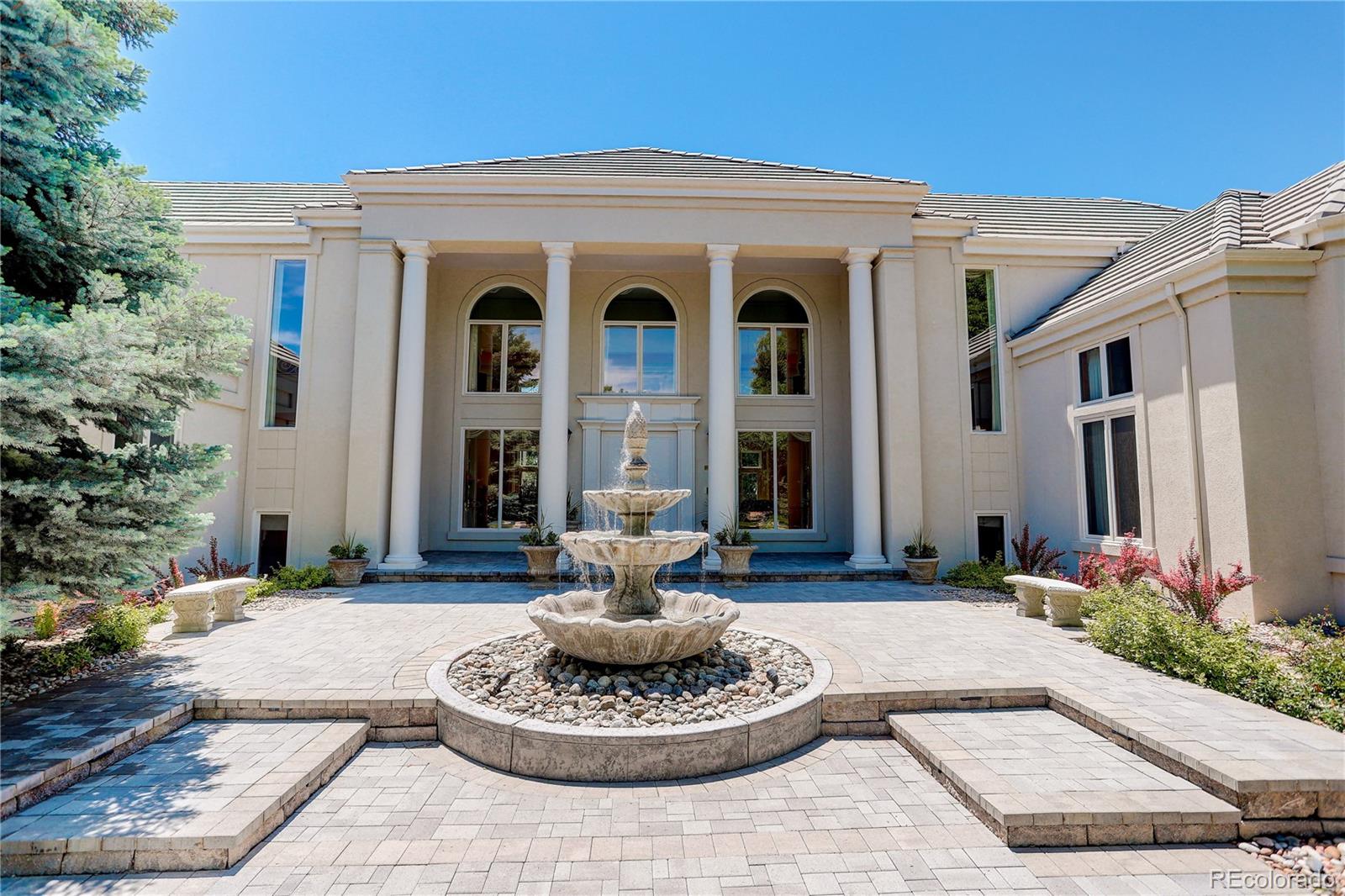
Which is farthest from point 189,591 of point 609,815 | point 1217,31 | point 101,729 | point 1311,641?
point 1217,31

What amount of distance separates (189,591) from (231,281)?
8.03 meters

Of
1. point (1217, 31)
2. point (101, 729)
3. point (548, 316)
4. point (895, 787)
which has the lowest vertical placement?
point (895, 787)

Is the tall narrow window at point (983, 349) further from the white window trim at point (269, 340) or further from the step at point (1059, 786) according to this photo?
the white window trim at point (269, 340)

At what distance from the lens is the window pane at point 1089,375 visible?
9938 millimetres

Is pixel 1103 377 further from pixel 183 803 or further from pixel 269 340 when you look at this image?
pixel 269 340

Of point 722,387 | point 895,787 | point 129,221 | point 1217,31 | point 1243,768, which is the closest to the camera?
point 1243,768

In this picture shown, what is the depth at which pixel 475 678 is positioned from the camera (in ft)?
16.5

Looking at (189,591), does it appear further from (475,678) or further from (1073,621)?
(1073,621)

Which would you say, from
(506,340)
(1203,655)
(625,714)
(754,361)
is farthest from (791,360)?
(625,714)

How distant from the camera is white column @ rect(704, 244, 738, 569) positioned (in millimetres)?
11094

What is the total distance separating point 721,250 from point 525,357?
557 cm

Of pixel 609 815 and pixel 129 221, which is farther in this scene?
pixel 129 221

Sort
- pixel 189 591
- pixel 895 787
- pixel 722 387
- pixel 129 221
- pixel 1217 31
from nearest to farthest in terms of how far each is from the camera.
Result: pixel 895 787 → pixel 129 221 → pixel 189 591 → pixel 1217 31 → pixel 722 387

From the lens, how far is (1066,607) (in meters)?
7.10
